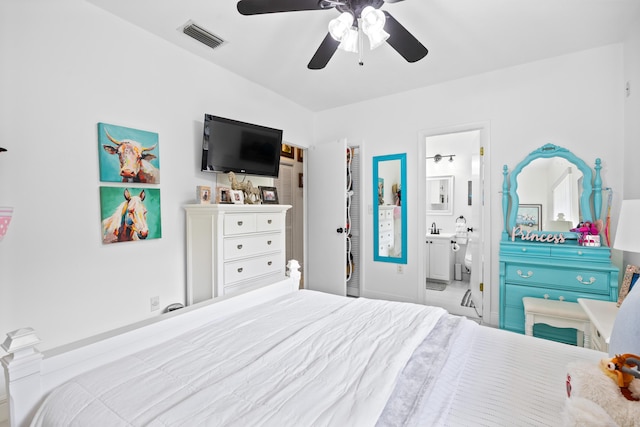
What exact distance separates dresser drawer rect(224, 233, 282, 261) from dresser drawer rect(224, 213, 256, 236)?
6 centimetres

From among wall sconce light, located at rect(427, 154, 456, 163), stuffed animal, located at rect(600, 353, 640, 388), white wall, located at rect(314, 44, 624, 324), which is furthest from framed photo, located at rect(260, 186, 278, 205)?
wall sconce light, located at rect(427, 154, 456, 163)

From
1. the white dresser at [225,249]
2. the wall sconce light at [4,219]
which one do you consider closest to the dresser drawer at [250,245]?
the white dresser at [225,249]

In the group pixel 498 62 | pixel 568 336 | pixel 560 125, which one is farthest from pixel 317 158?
pixel 568 336

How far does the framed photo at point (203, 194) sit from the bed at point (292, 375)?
1.29 m

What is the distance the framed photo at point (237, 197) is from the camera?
267cm

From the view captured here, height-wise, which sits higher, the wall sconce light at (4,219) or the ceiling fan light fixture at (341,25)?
the ceiling fan light fixture at (341,25)

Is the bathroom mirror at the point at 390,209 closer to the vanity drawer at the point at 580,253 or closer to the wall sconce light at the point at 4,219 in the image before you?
the vanity drawer at the point at 580,253

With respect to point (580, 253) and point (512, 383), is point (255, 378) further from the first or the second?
point (580, 253)

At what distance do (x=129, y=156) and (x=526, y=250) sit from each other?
3.40 meters

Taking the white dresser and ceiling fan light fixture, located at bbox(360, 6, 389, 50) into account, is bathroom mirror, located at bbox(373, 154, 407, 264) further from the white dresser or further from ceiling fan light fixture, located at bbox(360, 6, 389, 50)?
ceiling fan light fixture, located at bbox(360, 6, 389, 50)

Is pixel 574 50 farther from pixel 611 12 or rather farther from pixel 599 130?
pixel 599 130

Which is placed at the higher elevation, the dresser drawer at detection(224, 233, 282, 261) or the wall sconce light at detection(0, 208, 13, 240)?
the wall sconce light at detection(0, 208, 13, 240)

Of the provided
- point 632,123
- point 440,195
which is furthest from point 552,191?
point 440,195

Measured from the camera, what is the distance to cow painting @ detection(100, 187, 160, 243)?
210cm
